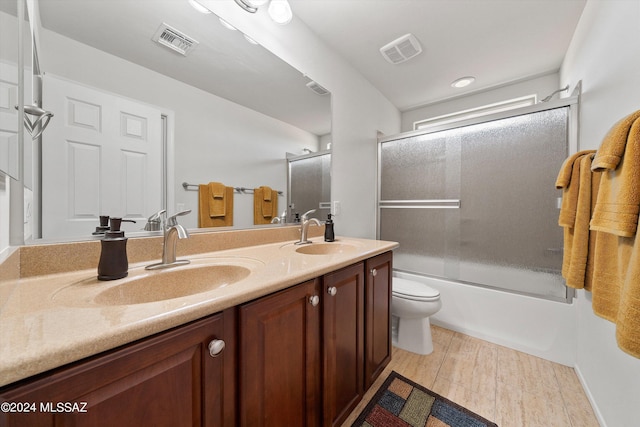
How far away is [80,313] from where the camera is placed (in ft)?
1.60

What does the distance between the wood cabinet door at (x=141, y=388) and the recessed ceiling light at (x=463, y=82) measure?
2.84 metres

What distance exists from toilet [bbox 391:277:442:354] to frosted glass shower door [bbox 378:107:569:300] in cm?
58

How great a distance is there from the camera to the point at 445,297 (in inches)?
82.0

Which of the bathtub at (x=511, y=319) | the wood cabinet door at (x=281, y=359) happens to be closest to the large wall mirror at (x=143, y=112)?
the wood cabinet door at (x=281, y=359)

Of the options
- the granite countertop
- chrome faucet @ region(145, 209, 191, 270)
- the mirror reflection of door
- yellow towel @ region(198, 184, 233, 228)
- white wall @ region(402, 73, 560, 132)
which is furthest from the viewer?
white wall @ region(402, 73, 560, 132)

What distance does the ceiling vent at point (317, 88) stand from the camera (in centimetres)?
166

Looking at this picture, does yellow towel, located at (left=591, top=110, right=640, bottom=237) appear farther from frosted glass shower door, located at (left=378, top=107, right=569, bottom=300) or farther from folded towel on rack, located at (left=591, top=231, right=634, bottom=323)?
frosted glass shower door, located at (left=378, top=107, right=569, bottom=300)

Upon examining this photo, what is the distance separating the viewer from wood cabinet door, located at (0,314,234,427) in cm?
37

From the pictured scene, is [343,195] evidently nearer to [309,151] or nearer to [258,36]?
[309,151]

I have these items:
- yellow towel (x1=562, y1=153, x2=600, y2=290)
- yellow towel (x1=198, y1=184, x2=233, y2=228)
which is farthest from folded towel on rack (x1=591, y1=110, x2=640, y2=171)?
yellow towel (x1=198, y1=184, x2=233, y2=228)

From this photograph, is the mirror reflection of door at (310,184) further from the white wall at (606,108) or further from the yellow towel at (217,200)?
the white wall at (606,108)

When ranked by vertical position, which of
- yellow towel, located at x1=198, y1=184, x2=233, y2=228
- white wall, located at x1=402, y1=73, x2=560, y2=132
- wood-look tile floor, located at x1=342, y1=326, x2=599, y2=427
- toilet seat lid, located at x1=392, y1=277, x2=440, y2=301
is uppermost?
white wall, located at x1=402, y1=73, x2=560, y2=132

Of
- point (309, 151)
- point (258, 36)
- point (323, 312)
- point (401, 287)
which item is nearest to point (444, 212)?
point (401, 287)

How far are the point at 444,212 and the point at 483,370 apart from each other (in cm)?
121
